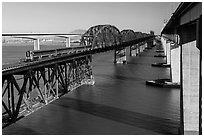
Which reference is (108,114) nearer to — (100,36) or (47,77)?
(47,77)

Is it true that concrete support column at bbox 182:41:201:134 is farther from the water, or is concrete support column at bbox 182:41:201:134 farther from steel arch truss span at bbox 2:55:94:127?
A: steel arch truss span at bbox 2:55:94:127

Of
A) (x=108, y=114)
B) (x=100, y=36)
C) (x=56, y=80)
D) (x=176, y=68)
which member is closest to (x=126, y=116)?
(x=108, y=114)

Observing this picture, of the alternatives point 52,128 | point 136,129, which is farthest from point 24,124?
point 136,129

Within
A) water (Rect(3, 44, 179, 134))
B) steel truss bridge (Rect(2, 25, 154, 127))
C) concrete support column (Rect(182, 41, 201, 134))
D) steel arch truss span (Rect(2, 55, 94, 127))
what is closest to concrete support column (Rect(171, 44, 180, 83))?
water (Rect(3, 44, 179, 134))

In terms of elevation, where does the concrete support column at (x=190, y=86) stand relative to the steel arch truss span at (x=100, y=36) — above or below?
below

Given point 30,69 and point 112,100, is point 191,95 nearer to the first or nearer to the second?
point 30,69

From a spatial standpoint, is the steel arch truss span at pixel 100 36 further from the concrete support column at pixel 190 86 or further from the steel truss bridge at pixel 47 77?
the concrete support column at pixel 190 86

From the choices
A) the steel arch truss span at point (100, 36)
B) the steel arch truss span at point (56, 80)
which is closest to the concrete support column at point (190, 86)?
the steel arch truss span at point (56, 80)

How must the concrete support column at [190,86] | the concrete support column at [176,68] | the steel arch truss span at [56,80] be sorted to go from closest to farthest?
the concrete support column at [190,86] < the steel arch truss span at [56,80] < the concrete support column at [176,68]
